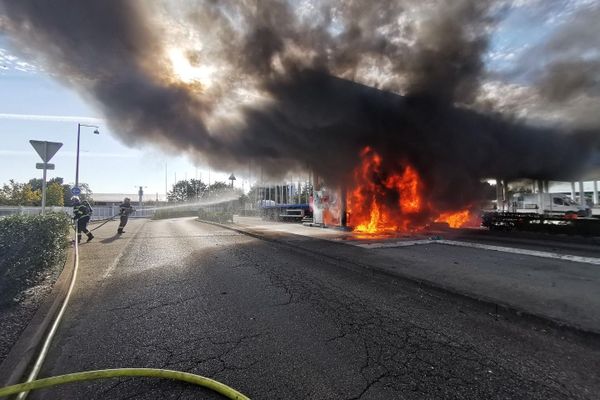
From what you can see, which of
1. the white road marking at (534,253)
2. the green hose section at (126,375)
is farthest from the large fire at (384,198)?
the green hose section at (126,375)

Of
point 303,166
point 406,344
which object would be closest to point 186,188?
point 303,166

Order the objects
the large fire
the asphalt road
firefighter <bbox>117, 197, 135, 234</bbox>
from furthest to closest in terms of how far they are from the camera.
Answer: the large fire → firefighter <bbox>117, 197, 135, 234</bbox> → the asphalt road

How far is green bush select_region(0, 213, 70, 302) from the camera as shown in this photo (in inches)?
160

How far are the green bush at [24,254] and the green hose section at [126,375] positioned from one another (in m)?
2.49

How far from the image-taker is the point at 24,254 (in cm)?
454

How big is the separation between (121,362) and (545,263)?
Answer: 7789 mm

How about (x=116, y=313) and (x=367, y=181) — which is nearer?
(x=116, y=313)

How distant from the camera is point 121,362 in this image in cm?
264

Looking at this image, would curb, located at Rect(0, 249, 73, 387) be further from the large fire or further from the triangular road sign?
the large fire

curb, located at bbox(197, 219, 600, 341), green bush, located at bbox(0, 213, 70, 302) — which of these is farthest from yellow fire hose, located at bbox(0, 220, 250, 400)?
curb, located at bbox(197, 219, 600, 341)

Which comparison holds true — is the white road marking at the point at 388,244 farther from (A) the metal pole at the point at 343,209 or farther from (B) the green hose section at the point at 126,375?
(B) the green hose section at the point at 126,375

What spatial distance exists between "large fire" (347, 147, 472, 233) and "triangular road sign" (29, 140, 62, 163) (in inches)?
438

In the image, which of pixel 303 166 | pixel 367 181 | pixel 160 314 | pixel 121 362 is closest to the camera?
pixel 121 362

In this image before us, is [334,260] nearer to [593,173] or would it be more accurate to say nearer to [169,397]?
[169,397]
